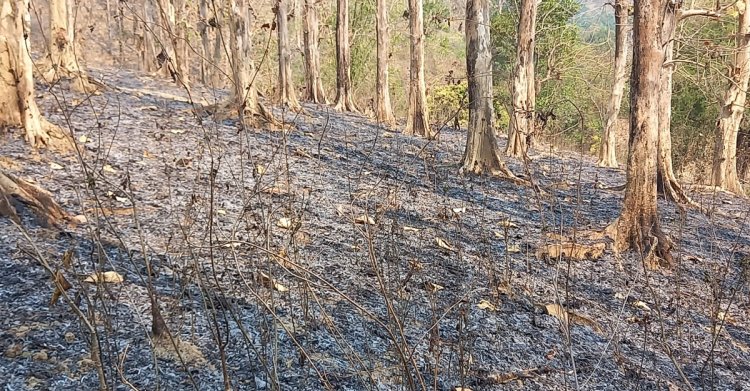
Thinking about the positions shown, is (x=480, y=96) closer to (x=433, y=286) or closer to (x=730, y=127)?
(x=433, y=286)

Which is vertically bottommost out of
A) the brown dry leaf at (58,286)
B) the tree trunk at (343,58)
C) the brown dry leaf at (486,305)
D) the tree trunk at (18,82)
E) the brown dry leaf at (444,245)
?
the brown dry leaf at (486,305)

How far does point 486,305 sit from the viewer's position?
11.6 feet

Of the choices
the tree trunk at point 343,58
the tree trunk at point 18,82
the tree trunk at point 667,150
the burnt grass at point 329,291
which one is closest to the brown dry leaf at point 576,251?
the burnt grass at point 329,291

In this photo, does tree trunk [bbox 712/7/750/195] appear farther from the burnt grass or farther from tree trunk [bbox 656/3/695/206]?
the burnt grass

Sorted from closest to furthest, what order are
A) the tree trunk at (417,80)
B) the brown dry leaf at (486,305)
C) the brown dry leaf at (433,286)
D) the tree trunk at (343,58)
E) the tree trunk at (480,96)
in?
the brown dry leaf at (433,286) → the brown dry leaf at (486,305) → the tree trunk at (480,96) → the tree trunk at (417,80) → the tree trunk at (343,58)

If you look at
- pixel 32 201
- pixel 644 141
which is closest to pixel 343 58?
pixel 644 141

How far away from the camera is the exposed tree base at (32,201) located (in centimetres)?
341

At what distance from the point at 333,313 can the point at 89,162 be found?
3080 millimetres

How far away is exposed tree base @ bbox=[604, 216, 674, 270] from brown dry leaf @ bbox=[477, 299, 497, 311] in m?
1.94

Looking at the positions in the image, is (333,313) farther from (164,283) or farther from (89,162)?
(89,162)

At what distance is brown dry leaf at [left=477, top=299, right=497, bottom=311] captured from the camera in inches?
138

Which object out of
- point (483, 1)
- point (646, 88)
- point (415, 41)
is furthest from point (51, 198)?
point (415, 41)

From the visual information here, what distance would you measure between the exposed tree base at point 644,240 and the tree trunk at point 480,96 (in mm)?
2394

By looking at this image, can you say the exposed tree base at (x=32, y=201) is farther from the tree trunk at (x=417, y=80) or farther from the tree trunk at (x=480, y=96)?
the tree trunk at (x=417, y=80)
